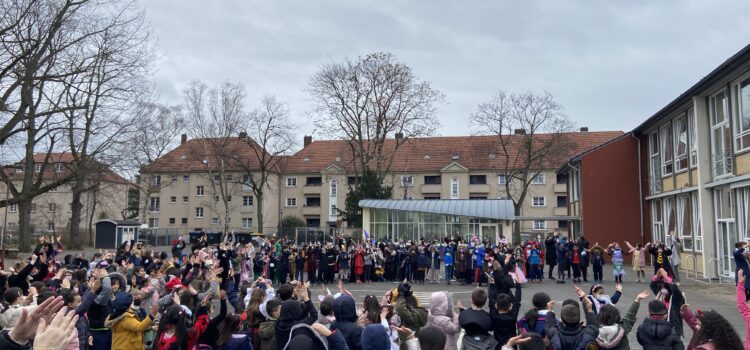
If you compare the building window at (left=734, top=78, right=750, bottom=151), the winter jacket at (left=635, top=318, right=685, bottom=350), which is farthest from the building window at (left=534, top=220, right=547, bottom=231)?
the winter jacket at (left=635, top=318, right=685, bottom=350)

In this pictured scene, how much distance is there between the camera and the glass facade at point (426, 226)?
3212 cm

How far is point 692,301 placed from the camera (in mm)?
16828

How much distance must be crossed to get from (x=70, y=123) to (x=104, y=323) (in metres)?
19.4

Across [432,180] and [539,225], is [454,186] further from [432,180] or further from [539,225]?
[539,225]

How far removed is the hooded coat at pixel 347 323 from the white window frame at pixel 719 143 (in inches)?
810

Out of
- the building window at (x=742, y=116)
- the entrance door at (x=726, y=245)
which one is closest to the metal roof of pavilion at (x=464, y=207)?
the entrance door at (x=726, y=245)

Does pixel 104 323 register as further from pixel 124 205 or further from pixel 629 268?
pixel 124 205

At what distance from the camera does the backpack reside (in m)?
6.14

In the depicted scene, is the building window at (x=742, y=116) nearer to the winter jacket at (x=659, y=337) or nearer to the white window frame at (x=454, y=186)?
the winter jacket at (x=659, y=337)

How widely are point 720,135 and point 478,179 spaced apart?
40449mm

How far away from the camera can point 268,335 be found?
20.7 feet

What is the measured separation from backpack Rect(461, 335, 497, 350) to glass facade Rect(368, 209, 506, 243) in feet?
83.4

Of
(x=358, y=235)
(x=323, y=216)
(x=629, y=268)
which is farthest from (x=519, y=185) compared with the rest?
(x=629, y=268)

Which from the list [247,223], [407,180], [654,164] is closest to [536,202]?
[407,180]
